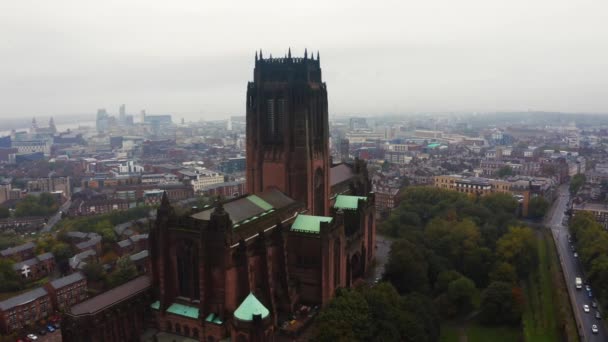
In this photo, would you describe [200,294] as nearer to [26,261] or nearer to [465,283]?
[465,283]

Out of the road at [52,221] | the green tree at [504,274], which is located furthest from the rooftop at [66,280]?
the green tree at [504,274]

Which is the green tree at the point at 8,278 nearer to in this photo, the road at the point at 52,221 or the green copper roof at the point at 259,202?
the road at the point at 52,221

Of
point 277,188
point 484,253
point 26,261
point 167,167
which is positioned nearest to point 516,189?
point 484,253

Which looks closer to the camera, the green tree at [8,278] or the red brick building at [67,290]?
the red brick building at [67,290]

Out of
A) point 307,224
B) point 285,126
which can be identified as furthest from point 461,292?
point 285,126

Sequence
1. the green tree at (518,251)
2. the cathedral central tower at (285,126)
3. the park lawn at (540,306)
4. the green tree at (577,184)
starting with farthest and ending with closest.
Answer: the green tree at (577,184), the green tree at (518,251), the cathedral central tower at (285,126), the park lawn at (540,306)

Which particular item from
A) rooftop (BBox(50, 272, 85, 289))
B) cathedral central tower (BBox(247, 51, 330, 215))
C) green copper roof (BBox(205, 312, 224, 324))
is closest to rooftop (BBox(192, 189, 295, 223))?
cathedral central tower (BBox(247, 51, 330, 215))
